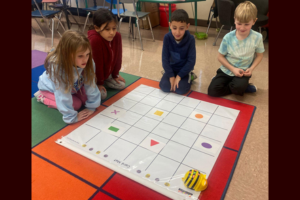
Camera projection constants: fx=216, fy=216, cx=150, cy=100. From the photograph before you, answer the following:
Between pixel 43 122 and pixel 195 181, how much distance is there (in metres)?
1.11

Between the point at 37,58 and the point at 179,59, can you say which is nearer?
the point at 179,59

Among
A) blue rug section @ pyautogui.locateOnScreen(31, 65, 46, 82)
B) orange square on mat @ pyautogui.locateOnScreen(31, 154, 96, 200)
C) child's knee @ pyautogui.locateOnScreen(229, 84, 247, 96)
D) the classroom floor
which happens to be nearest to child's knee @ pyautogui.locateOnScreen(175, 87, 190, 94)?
the classroom floor

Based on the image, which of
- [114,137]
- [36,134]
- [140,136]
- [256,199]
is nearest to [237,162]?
[256,199]

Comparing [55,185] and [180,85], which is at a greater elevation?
[180,85]

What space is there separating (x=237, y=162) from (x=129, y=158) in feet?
1.97

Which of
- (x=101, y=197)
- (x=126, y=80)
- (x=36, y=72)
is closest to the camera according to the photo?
(x=101, y=197)

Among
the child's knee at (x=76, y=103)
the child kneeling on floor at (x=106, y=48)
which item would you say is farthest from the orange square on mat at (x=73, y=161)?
the child kneeling on floor at (x=106, y=48)

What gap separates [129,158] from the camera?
1.22 meters

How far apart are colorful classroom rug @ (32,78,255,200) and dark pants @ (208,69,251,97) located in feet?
1.48

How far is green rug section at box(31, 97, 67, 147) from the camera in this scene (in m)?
1.41

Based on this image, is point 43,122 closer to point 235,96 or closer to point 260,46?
point 235,96

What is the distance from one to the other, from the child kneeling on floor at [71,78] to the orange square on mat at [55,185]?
1.33 ft

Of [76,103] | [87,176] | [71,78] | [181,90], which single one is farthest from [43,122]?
[181,90]

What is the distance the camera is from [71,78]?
140 cm
